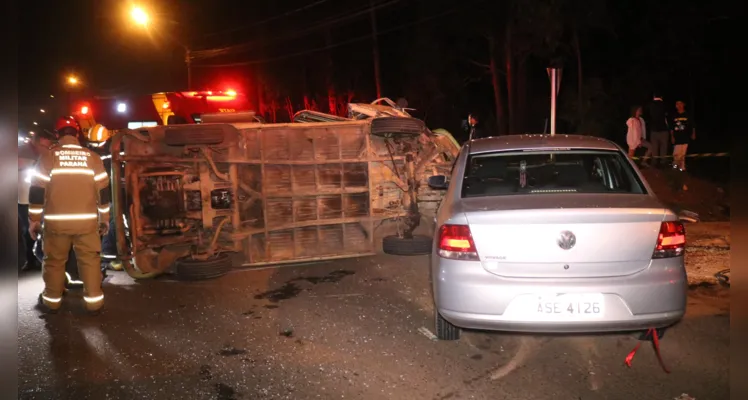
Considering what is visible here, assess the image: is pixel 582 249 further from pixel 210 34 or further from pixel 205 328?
pixel 210 34

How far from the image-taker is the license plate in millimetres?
3707

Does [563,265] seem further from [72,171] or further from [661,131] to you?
[661,131]

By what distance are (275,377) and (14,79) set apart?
248cm

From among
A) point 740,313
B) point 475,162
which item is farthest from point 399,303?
point 740,313

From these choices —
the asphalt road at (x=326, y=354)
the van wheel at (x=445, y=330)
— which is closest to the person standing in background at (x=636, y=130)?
the asphalt road at (x=326, y=354)

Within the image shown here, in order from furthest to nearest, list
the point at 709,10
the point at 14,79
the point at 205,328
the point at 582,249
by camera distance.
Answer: the point at 709,10 → the point at 205,328 → the point at 582,249 → the point at 14,79

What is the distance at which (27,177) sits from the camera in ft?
25.4

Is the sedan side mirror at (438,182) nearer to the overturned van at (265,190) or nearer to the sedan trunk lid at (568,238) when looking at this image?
the sedan trunk lid at (568,238)

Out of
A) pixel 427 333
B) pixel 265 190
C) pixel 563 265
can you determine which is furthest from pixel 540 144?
pixel 265 190

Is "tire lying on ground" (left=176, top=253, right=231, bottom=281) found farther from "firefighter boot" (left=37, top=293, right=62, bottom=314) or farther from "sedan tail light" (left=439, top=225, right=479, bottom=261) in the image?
"sedan tail light" (left=439, top=225, right=479, bottom=261)

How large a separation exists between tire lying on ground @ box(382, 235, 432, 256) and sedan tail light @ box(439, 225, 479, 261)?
11.7ft

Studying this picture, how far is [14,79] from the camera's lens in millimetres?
2943

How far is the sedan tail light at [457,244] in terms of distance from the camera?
3.92 metres

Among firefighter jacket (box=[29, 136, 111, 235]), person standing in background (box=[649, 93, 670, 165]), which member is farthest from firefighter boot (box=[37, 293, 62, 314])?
person standing in background (box=[649, 93, 670, 165])
